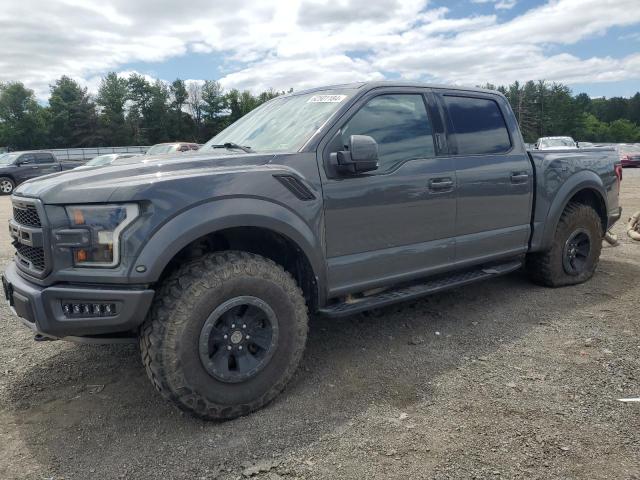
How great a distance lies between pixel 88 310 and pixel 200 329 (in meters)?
0.56

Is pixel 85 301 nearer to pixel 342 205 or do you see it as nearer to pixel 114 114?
pixel 342 205

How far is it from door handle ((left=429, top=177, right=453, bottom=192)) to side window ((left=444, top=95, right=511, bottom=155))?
0.35 m

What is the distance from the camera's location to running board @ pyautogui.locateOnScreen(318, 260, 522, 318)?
130 inches

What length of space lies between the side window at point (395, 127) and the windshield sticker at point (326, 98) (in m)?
0.17

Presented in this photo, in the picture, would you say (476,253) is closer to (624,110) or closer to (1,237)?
(1,237)

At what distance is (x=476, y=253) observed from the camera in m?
4.17

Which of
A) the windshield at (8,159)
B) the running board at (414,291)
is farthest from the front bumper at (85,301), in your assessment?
the windshield at (8,159)

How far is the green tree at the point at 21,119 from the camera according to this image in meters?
68.2

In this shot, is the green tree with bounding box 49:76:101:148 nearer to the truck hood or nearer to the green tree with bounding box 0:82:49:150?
the green tree with bounding box 0:82:49:150

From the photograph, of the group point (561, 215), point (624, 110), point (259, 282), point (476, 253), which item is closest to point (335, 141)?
point (259, 282)

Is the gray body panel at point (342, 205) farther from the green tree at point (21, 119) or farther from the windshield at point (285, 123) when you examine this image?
the green tree at point (21, 119)

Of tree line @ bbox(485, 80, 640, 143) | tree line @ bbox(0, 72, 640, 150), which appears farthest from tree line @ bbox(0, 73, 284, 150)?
tree line @ bbox(485, 80, 640, 143)

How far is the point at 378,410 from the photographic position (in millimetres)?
2891

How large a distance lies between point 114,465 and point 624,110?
402 feet
